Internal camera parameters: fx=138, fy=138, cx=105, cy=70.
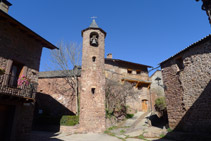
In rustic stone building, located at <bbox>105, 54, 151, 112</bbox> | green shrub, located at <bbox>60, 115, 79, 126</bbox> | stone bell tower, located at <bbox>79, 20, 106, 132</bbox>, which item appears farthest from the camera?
rustic stone building, located at <bbox>105, 54, 151, 112</bbox>

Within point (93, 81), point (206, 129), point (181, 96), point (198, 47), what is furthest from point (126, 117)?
point (198, 47)

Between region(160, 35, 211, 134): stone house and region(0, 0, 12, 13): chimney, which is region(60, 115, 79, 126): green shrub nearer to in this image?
region(160, 35, 211, 134): stone house

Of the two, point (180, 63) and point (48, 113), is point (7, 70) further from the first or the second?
point (180, 63)

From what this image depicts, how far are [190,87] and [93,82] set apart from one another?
288 inches

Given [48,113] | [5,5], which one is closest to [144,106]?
[48,113]

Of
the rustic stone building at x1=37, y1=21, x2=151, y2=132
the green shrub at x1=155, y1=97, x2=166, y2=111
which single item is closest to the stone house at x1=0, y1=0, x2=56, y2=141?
the rustic stone building at x1=37, y1=21, x2=151, y2=132

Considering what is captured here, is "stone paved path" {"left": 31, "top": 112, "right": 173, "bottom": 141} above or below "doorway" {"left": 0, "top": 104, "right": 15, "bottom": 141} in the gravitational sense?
below

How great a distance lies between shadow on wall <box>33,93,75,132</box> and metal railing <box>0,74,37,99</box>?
19.4 feet

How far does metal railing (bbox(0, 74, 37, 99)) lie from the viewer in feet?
21.4

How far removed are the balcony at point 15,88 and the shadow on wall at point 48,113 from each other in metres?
5.90

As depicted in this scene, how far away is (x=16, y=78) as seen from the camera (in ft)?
24.4

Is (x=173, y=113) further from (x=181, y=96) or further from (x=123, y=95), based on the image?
(x=123, y=95)

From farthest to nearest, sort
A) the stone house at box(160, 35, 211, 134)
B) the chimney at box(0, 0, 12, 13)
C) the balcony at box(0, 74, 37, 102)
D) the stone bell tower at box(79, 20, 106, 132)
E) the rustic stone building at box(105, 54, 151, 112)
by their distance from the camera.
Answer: the rustic stone building at box(105, 54, 151, 112) → the stone bell tower at box(79, 20, 106, 132) → the chimney at box(0, 0, 12, 13) → the stone house at box(160, 35, 211, 134) → the balcony at box(0, 74, 37, 102)

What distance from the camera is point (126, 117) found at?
14.4 meters
